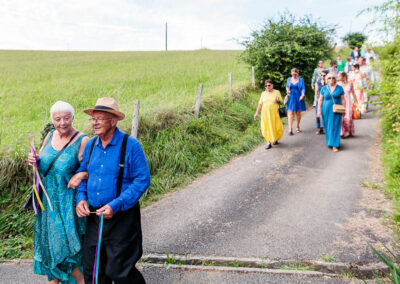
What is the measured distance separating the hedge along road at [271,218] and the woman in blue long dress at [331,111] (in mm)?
435

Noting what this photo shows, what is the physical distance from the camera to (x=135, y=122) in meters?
7.56

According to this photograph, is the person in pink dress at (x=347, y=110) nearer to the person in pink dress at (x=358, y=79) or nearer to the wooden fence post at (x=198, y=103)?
the person in pink dress at (x=358, y=79)

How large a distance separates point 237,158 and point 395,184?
3960 mm

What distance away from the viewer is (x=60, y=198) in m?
3.30

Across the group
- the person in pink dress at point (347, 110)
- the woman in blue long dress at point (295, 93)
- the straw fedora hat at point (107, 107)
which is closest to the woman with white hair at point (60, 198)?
the straw fedora hat at point (107, 107)

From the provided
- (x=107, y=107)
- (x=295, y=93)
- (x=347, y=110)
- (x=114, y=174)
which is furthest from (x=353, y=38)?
(x=114, y=174)

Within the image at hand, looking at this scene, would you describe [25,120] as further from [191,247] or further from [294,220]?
[294,220]

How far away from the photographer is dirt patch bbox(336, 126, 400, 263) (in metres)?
4.27

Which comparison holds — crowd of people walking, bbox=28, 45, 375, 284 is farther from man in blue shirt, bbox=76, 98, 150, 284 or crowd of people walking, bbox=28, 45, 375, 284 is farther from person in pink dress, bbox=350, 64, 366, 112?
person in pink dress, bbox=350, 64, 366, 112

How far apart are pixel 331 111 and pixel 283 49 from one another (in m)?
7.33

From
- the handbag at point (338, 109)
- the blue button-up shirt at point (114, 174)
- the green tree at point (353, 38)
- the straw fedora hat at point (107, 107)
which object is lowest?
the blue button-up shirt at point (114, 174)

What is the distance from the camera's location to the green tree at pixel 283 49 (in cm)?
1522

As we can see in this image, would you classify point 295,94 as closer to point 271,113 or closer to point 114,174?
point 271,113

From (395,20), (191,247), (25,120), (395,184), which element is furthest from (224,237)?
(25,120)
